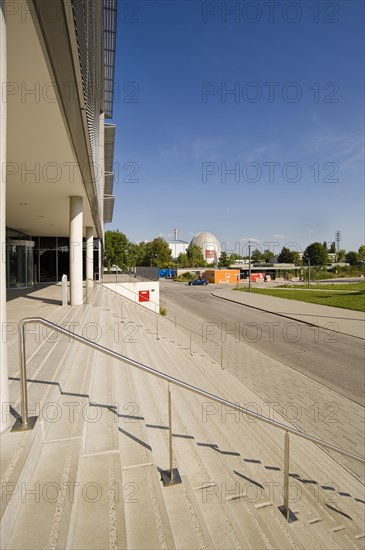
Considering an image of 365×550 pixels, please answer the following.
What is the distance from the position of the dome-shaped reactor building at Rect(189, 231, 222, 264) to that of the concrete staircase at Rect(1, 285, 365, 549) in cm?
9848

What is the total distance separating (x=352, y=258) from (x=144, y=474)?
4105 inches

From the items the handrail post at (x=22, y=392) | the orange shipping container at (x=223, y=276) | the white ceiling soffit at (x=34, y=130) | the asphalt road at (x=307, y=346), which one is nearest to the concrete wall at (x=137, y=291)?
the asphalt road at (x=307, y=346)

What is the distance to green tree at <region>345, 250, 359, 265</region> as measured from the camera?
294 ft

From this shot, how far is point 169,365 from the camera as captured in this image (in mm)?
7262

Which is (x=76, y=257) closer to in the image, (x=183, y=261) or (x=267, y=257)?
(x=183, y=261)

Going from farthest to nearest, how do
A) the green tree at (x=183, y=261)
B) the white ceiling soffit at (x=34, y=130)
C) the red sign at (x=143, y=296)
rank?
the green tree at (x=183, y=261), the red sign at (x=143, y=296), the white ceiling soffit at (x=34, y=130)

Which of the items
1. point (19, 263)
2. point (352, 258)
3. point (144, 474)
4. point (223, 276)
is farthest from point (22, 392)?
point (352, 258)

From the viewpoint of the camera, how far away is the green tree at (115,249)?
53.5m

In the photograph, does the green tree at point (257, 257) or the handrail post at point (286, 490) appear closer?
the handrail post at point (286, 490)

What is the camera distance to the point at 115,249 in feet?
178

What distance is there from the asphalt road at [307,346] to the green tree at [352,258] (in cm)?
8393

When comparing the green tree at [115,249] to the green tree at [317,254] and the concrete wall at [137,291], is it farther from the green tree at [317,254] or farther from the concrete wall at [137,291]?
the green tree at [317,254]

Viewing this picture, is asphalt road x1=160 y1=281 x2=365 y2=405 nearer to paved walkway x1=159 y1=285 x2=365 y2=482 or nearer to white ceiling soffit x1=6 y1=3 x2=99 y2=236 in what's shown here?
paved walkway x1=159 y1=285 x2=365 y2=482

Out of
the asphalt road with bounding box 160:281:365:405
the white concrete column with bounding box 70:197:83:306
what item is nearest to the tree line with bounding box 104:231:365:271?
the asphalt road with bounding box 160:281:365:405
